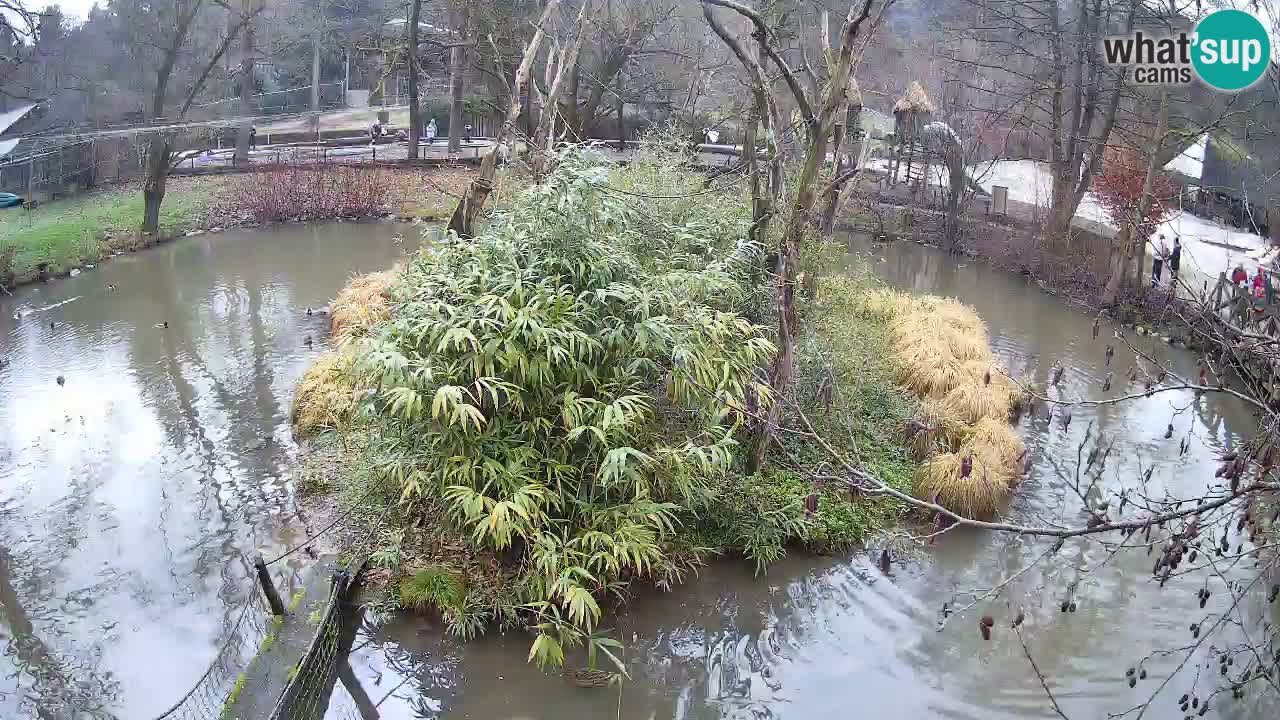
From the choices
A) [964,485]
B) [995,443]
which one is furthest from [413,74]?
[964,485]

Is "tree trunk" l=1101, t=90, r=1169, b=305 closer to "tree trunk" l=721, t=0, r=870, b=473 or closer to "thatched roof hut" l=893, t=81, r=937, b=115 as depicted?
"thatched roof hut" l=893, t=81, r=937, b=115

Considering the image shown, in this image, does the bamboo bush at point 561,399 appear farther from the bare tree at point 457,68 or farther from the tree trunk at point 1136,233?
the bare tree at point 457,68

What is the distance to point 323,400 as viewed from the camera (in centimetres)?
887

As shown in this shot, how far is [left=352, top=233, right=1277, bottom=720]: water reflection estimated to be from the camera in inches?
223

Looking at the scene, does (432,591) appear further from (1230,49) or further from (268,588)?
(1230,49)

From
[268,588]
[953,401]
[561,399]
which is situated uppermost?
[561,399]

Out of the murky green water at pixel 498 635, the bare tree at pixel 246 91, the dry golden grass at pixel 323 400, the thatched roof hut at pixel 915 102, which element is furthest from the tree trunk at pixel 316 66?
the dry golden grass at pixel 323 400

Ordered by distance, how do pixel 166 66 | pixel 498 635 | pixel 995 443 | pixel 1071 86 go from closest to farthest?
pixel 498 635
pixel 995 443
pixel 1071 86
pixel 166 66

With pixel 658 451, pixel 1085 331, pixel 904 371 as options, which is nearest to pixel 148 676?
pixel 658 451

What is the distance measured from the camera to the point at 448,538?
6391 mm

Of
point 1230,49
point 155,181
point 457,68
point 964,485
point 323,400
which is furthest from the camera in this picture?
point 457,68

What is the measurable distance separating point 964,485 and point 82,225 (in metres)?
14.3

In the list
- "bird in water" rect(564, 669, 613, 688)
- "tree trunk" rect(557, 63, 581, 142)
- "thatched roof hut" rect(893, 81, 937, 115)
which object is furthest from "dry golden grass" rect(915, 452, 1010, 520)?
"tree trunk" rect(557, 63, 581, 142)

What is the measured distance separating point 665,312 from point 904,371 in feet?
13.9
